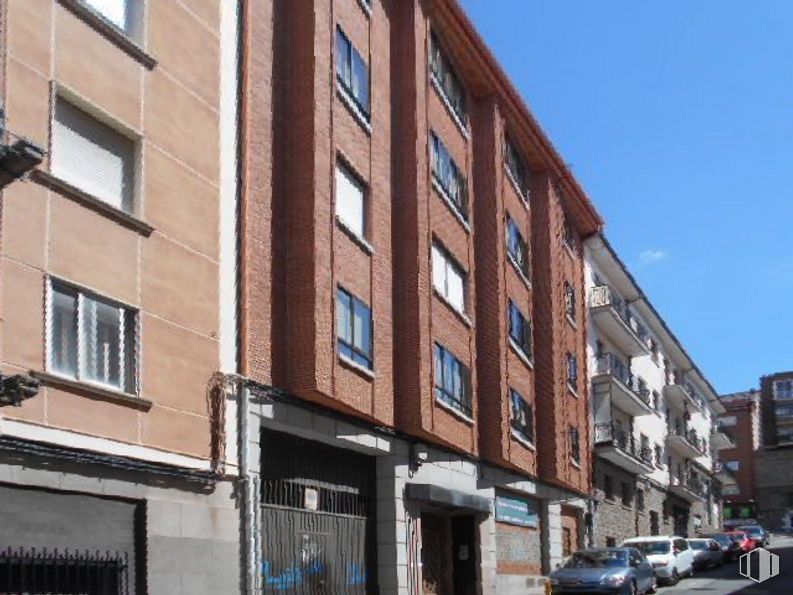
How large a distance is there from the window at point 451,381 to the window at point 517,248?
5231 millimetres

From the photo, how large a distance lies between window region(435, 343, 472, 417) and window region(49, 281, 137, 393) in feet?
34.3

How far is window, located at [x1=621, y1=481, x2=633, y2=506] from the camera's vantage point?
146ft

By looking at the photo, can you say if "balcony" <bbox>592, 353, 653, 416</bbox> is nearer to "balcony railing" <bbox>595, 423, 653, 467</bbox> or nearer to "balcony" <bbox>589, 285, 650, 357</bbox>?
"balcony" <bbox>589, 285, 650, 357</bbox>

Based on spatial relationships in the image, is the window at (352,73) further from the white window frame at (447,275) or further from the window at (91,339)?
the window at (91,339)

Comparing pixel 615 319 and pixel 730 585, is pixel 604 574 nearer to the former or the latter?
pixel 730 585

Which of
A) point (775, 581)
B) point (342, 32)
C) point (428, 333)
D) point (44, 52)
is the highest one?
point (342, 32)

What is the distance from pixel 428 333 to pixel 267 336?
597cm

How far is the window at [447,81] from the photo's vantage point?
25812mm

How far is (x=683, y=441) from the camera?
56531 mm

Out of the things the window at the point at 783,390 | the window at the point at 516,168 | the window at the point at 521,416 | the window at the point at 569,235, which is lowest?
the window at the point at 521,416

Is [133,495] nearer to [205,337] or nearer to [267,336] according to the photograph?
[205,337]

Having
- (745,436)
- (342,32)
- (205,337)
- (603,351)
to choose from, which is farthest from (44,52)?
(745,436)

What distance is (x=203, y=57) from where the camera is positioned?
16234mm

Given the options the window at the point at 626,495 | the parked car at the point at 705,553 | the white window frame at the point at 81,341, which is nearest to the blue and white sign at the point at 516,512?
the parked car at the point at 705,553
